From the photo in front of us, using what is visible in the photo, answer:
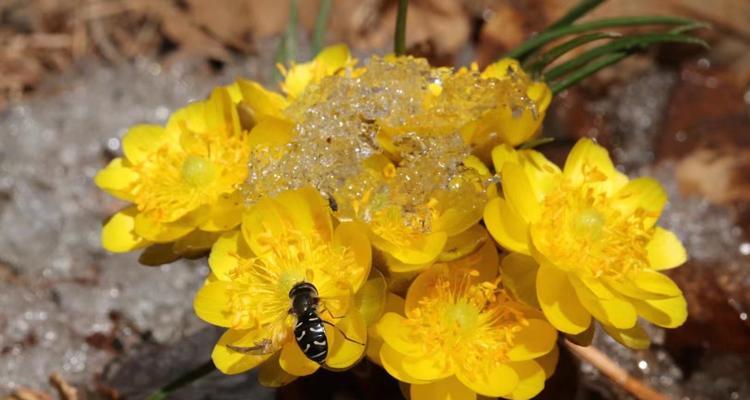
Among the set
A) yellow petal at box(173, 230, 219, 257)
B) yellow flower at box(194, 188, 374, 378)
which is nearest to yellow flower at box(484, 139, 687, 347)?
yellow flower at box(194, 188, 374, 378)

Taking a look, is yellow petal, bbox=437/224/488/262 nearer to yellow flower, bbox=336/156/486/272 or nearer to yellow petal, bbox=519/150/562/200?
yellow flower, bbox=336/156/486/272

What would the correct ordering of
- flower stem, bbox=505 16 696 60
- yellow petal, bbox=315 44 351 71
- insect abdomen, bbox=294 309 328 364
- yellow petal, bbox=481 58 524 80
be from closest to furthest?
insect abdomen, bbox=294 309 328 364 → yellow petal, bbox=481 58 524 80 → yellow petal, bbox=315 44 351 71 → flower stem, bbox=505 16 696 60

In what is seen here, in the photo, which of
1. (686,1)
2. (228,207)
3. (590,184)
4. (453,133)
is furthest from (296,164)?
(686,1)

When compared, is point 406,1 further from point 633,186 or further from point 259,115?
point 633,186

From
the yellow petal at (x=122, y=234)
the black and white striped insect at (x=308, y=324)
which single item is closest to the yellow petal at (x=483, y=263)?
the black and white striped insect at (x=308, y=324)

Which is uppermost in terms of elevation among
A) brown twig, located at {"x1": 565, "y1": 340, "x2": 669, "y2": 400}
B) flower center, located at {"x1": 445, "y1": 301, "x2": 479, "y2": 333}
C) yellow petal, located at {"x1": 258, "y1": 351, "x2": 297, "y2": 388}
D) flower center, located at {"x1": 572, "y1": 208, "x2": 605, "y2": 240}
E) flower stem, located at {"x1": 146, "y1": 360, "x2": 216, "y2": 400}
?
flower center, located at {"x1": 572, "y1": 208, "x2": 605, "y2": 240}

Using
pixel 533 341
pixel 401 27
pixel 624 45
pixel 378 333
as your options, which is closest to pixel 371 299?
pixel 378 333
